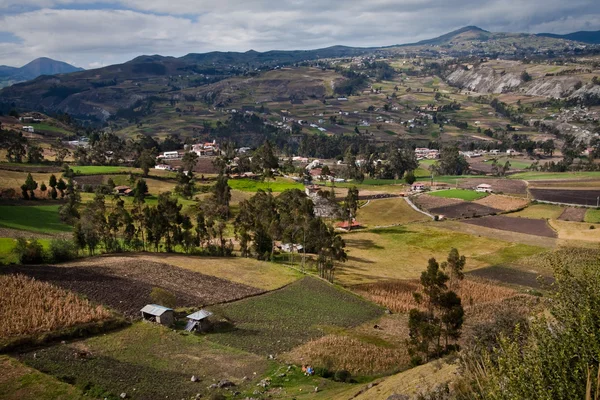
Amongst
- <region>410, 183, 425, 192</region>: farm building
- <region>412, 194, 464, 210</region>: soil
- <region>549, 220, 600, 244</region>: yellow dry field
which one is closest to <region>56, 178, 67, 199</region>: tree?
<region>412, 194, 464, 210</region>: soil

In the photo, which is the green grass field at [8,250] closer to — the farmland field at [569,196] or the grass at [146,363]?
the grass at [146,363]

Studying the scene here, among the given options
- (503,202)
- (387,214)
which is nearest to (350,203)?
(387,214)

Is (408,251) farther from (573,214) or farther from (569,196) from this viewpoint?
(569,196)

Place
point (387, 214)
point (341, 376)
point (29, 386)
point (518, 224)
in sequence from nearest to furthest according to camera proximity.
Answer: point (29, 386) < point (341, 376) < point (518, 224) < point (387, 214)

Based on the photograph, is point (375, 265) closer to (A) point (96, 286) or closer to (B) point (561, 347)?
(A) point (96, 286)

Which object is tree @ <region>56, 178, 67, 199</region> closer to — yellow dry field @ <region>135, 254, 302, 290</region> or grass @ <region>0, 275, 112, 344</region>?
yellow dry field @ <region>135, 254, 302, 290</region>

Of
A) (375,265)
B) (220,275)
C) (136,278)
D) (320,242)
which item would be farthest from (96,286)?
(375,265)
